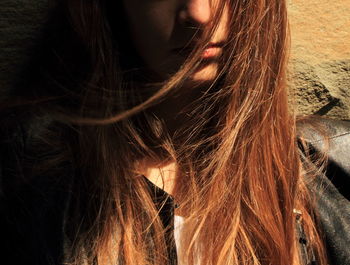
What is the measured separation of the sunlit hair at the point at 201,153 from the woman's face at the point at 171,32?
0.13 feet

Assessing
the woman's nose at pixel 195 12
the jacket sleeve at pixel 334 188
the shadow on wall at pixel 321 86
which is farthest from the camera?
the shadow on wall at pixel 321 86

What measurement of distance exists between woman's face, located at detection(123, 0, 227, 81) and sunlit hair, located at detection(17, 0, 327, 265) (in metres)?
0.04

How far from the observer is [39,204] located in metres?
1.21

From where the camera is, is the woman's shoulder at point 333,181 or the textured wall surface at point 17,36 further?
the textured wall surface at point 17,36

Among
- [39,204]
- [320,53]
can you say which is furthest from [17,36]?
[320,53]

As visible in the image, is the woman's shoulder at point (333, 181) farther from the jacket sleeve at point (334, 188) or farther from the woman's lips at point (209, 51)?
the woman's lips at point (209, 51)

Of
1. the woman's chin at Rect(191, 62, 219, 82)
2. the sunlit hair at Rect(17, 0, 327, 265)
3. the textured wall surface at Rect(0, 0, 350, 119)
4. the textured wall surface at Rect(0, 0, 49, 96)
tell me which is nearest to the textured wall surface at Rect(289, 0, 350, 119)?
the textured wall surface at Rect(0, 0, 350, 119)

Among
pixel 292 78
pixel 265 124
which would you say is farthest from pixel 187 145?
pixel 292 78

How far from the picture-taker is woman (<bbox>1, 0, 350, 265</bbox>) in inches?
46.8

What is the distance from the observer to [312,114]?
1.60m

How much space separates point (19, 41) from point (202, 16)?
2.02 feet

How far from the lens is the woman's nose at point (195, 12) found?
1.08 m

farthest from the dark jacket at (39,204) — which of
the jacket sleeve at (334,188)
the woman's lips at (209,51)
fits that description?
the woman's lips at (209,51)

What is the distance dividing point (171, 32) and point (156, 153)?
0.35 metres
